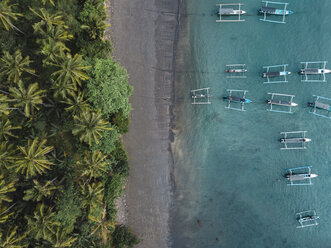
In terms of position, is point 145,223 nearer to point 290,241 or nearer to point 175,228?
point 175,228

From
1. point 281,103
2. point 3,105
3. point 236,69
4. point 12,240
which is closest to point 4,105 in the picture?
point 3,105

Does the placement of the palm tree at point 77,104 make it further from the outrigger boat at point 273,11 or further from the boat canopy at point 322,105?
the boat canopy at point 322,105

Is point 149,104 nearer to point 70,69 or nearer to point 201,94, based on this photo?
point 201,94

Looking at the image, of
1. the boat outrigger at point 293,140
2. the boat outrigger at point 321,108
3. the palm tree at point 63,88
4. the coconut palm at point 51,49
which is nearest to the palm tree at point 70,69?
the palm tree at point 63,88

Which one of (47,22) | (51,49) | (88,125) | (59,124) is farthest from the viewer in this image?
(59,124)

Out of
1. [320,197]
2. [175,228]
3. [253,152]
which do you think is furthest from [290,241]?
[175,228]

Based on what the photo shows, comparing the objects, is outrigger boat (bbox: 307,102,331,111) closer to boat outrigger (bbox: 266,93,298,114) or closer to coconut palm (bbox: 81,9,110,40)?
boat outrigger (bbox: 266,93,298,114)
